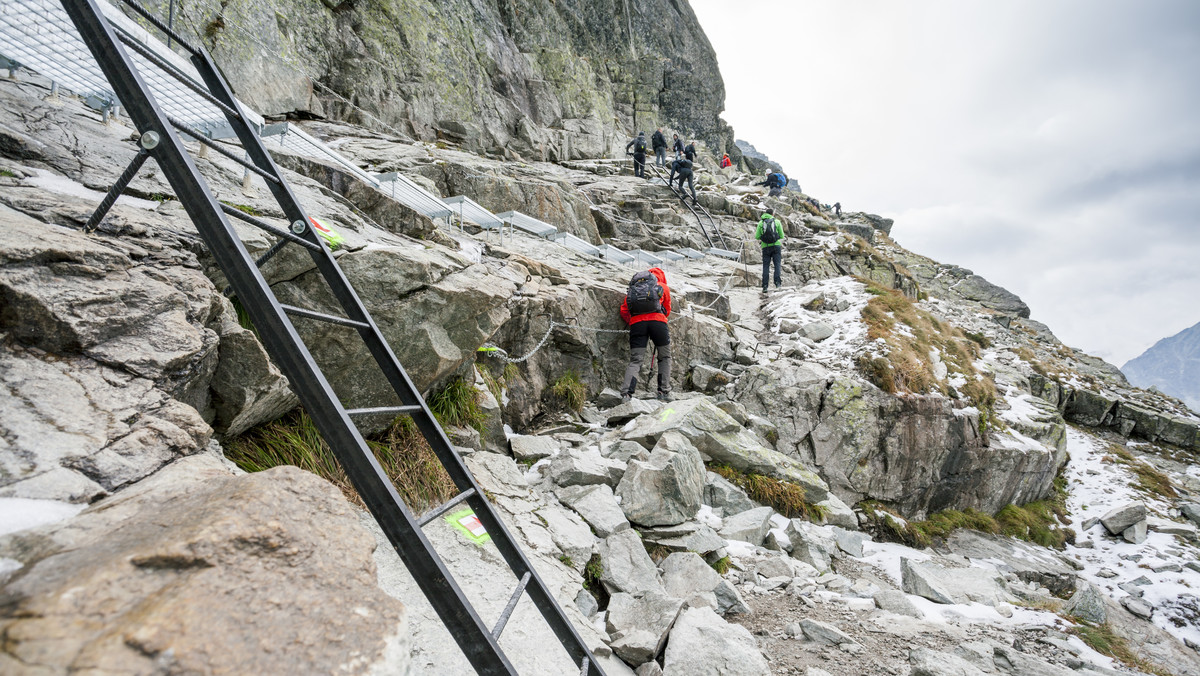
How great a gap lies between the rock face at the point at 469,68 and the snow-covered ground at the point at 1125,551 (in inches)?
954

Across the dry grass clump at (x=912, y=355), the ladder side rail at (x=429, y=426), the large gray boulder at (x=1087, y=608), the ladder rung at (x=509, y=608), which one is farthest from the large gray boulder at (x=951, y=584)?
the ladder rung at (x=509, y=608)

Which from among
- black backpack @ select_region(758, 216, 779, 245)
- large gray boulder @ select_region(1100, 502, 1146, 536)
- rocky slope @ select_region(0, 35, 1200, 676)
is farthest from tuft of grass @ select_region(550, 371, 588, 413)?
large gray boulder @ select_region(1100, 502, 1146, 536)

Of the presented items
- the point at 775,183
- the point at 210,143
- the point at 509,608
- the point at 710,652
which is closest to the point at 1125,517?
the point at 710,652

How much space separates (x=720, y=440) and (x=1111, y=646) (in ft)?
15.5

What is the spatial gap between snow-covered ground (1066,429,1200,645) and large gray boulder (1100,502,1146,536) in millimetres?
211

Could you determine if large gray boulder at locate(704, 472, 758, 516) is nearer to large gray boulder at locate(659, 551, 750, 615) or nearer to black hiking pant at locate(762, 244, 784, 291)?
large gray boulder at locate(659, 551, 750, 615)

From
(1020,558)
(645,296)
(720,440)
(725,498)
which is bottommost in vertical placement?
(1020,558)

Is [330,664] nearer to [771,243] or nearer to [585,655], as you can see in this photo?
[585,655]

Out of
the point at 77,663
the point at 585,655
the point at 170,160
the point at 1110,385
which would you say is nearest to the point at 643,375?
the point at 585,655

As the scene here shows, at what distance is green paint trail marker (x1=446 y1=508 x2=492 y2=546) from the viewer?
15.1ft

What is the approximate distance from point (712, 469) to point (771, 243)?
35.0 ft

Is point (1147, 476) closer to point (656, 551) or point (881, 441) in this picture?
point (881, 441)

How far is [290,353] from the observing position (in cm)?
244

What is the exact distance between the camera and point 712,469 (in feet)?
26.3
